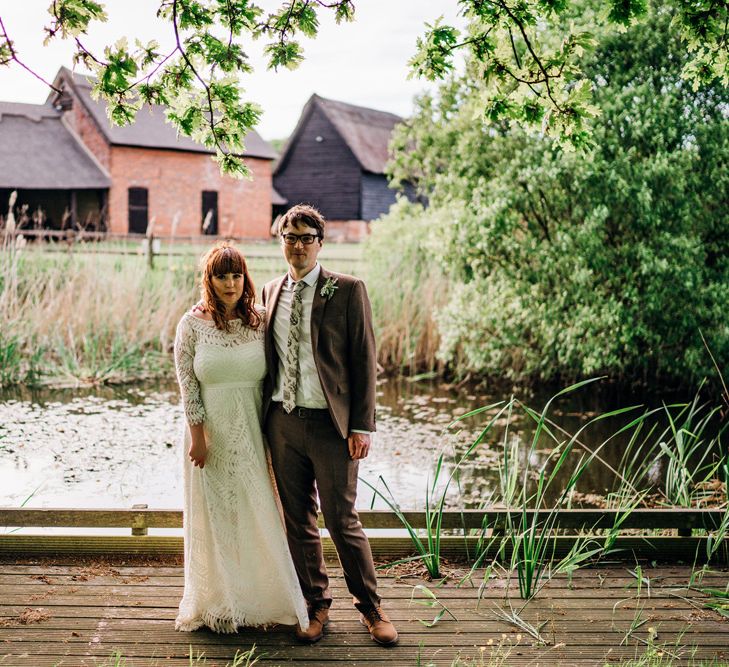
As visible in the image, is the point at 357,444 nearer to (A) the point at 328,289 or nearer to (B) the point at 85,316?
(A) the point at 328,289

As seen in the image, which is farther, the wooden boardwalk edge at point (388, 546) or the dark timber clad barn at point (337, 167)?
the dark timber clad barn at point (337, 167)

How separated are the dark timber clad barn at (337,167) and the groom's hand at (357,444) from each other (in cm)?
3089

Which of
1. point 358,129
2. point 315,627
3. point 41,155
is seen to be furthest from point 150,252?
point 358,129

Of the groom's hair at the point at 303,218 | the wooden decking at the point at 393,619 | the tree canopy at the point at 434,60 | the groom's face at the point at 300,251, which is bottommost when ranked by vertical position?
the wooden decking at the point at 393,619

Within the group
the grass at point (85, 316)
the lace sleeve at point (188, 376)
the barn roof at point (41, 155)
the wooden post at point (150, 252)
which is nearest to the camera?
the lace sleeve at point (188, 376)

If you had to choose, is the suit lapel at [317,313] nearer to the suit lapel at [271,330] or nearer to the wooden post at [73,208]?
the suit lapel at [271,330]

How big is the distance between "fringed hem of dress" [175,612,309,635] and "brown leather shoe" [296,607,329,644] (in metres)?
0.09

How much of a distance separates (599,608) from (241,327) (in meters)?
2.25

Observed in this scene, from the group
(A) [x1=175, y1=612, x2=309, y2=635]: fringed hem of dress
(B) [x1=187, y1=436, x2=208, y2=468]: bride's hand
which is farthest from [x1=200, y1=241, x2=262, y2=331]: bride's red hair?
(A) [x1=175, y1=612, x2=309, y2=635]: fringed hem of dress

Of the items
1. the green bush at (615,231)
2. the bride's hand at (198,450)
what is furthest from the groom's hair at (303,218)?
the green bush at (615,231)

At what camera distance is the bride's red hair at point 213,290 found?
147 inches

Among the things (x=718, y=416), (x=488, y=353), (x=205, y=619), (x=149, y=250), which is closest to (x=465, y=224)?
(x=488, y=353)

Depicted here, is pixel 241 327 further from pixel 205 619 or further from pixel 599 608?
pixel 599 608

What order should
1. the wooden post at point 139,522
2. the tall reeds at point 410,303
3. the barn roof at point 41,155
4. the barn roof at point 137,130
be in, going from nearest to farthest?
the wooden post at point 139,522 → the tall reeds at point 410,303 → the barn roof at point 41,155 → the barn roof at point 137,130
